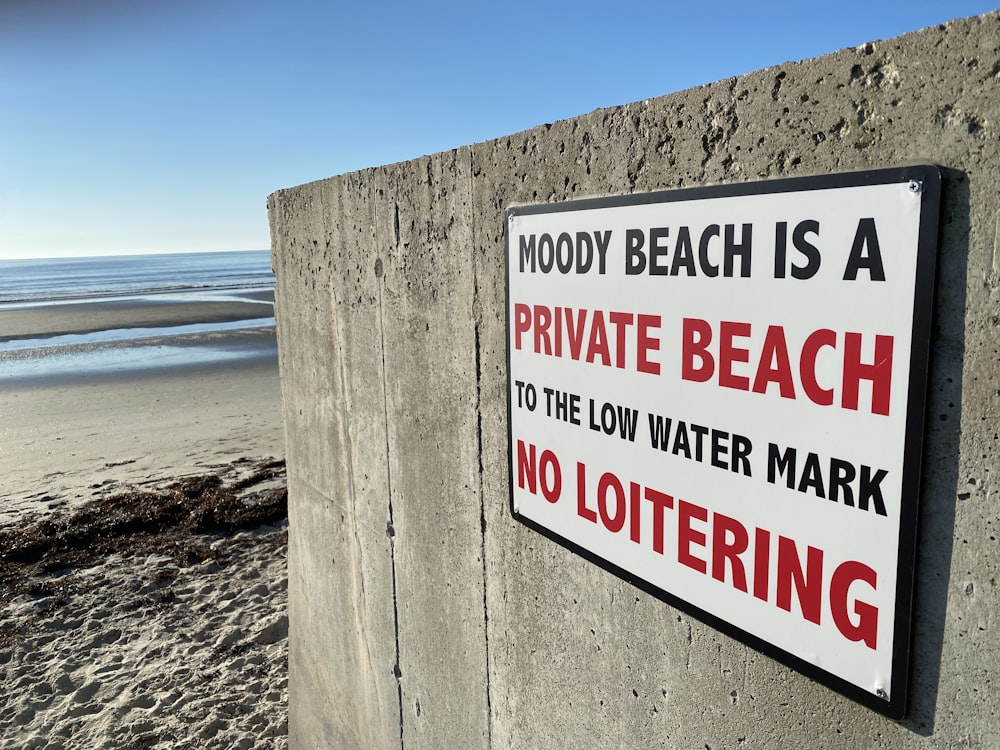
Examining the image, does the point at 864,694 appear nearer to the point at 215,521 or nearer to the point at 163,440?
the point at 215,521

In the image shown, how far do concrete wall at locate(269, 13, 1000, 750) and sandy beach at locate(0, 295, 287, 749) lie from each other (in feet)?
4.48

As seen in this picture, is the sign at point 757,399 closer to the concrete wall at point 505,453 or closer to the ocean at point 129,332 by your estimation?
the concrete wall at point 505,453

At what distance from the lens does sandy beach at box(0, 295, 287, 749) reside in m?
4.92

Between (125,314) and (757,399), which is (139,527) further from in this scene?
(125,314)

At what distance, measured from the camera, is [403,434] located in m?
2.78

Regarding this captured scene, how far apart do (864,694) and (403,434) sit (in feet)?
5.94

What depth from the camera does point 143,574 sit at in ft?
23.0

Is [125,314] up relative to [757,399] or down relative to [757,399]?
down

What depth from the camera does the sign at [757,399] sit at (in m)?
1.23

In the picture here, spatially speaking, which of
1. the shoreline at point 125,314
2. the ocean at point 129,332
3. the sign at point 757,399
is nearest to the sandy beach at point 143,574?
the sign at point 757,399

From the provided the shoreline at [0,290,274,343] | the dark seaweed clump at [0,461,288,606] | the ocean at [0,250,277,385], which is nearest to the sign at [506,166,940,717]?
the dark seaweed clump at [0,461,288,606]

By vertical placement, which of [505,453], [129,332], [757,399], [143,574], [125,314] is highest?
[757,399]

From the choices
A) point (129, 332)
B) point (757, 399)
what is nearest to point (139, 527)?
point (757, 399)

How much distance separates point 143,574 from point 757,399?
7056 mm
